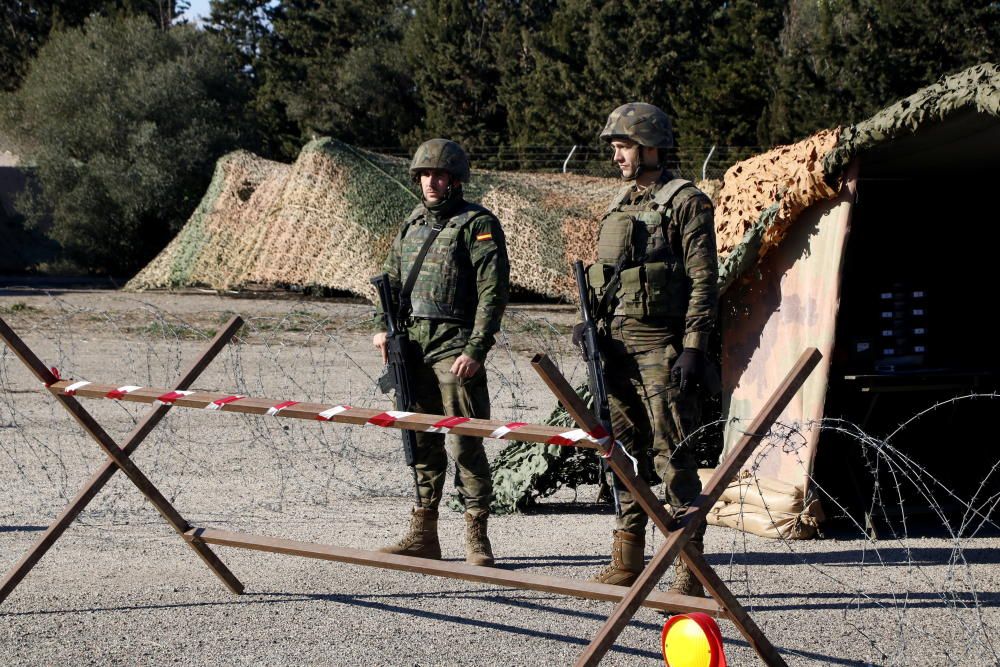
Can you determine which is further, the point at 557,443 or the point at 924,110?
the point at 924,110

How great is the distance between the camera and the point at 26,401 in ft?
34.6

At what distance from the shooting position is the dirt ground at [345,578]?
15.7 feet

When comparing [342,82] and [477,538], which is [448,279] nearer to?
[477,538]

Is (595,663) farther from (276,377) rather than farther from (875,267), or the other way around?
(276,377)

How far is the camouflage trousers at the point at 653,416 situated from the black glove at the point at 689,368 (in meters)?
0.10

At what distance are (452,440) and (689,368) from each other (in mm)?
1323

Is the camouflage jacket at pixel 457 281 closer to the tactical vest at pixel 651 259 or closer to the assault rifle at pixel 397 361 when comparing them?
the assault rifle at pixel 397 361

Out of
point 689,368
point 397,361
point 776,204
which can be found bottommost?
point 397,361

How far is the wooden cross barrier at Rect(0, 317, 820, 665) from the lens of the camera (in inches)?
149

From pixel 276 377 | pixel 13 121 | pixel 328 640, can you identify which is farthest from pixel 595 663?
pixel 13 121

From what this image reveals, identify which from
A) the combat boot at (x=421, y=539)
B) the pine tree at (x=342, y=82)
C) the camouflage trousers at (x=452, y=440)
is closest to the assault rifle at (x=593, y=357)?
the camouflage trousers at (x=452, y=440)

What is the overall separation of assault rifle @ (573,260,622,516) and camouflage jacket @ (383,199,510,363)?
549 millimetres

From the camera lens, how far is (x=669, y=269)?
527 centimetres

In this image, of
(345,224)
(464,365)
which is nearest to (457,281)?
(464,365)
